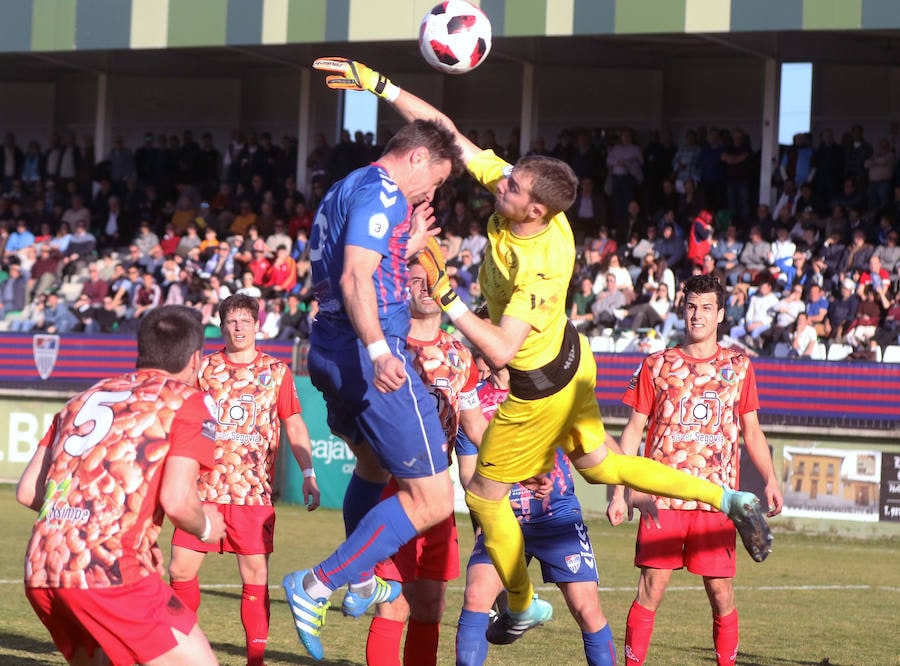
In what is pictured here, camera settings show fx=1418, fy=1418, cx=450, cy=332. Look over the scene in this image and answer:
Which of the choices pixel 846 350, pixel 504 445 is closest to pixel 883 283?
pixel 846 350

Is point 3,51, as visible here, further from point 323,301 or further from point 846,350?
point 323,301

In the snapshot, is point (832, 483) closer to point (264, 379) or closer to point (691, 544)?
point (691, 544)

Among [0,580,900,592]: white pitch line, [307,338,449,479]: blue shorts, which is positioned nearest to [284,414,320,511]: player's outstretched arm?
[307,338,449,479]: blue shorts

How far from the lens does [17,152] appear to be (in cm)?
3198

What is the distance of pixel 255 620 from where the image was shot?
773cm

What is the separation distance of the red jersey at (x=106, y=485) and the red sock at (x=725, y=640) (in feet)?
12.5

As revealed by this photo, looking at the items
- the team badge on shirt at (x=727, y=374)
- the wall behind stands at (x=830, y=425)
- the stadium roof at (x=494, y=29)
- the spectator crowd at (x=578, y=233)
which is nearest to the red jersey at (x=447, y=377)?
the team badge on shirt at (x=727, y=374)

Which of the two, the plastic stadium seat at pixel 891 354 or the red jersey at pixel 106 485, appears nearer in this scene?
the red jersey at pixel 106 485

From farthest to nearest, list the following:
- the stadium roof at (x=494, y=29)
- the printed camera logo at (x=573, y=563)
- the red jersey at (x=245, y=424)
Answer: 1. the stadium roof at (x=494, y=29)
2. the red jersey at (x=245, y=424)
3. the printed camera logo at (x=573, y=563)

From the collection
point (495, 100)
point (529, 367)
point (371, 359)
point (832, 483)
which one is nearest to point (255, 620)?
point (529, 367)

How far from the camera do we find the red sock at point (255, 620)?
24.9 feet

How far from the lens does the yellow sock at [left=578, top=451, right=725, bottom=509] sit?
6969 millimetres

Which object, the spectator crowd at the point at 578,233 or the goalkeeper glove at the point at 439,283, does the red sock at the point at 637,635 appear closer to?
the goalkeeper glove at the point at 439,283

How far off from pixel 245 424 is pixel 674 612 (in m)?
4.48
